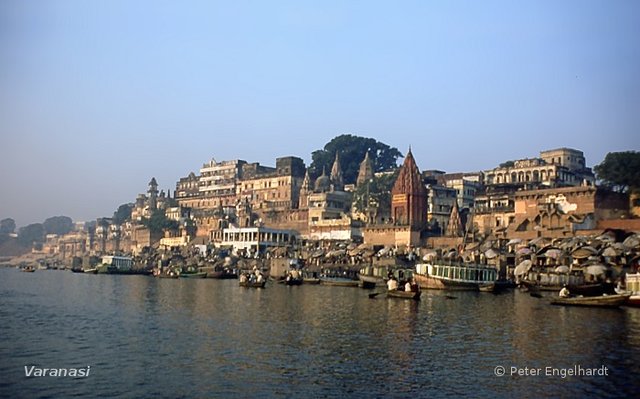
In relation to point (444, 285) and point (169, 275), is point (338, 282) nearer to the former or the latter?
point (444, 285)

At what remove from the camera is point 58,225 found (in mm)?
174875

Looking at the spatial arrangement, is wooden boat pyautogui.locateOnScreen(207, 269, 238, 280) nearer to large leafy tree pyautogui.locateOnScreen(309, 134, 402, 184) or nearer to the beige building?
the beige building

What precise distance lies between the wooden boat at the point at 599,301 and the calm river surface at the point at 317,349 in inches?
17.1

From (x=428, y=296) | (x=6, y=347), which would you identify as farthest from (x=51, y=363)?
(x=428, y=296)

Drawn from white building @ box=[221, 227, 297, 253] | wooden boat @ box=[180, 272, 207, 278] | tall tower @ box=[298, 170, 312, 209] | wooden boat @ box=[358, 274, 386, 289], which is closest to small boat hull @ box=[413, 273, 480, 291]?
wooden boat @ box=[358, 274, 386, 289]

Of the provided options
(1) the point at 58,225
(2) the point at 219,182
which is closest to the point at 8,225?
(1) the point at 58,225

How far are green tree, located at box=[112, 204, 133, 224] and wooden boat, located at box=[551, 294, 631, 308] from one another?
105 m

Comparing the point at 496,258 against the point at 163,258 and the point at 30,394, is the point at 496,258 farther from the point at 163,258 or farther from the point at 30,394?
the point at 163,258

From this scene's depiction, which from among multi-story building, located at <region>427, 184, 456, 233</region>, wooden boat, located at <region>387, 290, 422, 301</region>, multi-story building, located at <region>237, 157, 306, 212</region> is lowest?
wooden boat, located at <region>387, 290, 422, 301</region>

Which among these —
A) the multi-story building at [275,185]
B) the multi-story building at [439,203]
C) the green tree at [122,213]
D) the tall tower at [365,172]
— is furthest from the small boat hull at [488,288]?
the green tree at [122,213]

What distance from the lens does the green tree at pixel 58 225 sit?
563ft

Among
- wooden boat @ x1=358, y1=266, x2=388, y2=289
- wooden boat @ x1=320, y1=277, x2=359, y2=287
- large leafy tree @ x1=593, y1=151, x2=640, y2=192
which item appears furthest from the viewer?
large leafy tree @ x1=593, y1=151, x2=640, y2=192

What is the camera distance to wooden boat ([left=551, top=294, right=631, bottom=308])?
27.8m

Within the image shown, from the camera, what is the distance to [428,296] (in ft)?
118
